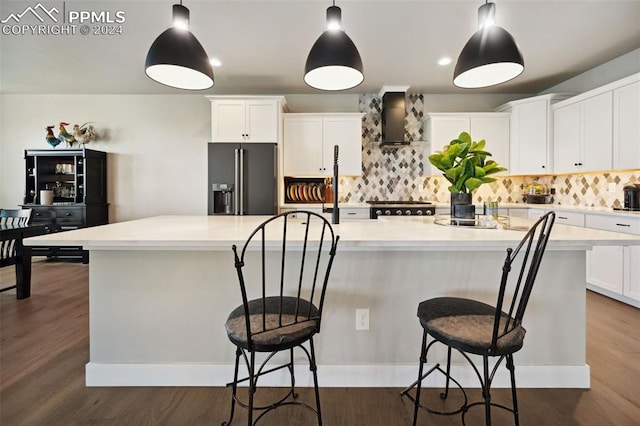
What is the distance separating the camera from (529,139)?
429cm

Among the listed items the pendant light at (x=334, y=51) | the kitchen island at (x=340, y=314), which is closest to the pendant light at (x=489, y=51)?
the pendant light at (x=334, y=51)

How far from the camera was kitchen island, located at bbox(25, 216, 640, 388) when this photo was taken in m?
1.75

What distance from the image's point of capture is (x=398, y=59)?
142 inches

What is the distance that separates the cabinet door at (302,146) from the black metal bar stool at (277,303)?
2.80 meters

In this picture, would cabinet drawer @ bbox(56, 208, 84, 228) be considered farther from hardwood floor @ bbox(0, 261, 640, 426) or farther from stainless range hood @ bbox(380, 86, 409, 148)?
stainless range hood @ bbox(380, 86, 409, 148)

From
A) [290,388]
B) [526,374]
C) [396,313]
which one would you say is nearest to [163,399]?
[290,388]

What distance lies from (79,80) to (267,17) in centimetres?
317

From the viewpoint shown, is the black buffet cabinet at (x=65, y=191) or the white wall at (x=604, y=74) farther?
the black buffet cabinet at (x=65, y=191)

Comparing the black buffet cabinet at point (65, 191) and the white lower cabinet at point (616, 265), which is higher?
the black buffet cabinet at point (65, 191)

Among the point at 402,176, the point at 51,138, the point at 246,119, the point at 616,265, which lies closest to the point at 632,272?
the point at 616,265

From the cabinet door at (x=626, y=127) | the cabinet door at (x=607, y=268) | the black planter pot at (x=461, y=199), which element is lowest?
the cabinet door at (x=607, y=268)

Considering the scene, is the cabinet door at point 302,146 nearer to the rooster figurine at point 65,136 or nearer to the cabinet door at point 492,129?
the cabinet door at point 492,129

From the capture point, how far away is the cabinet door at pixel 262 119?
164 inches

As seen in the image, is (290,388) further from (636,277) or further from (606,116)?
(606,116)
